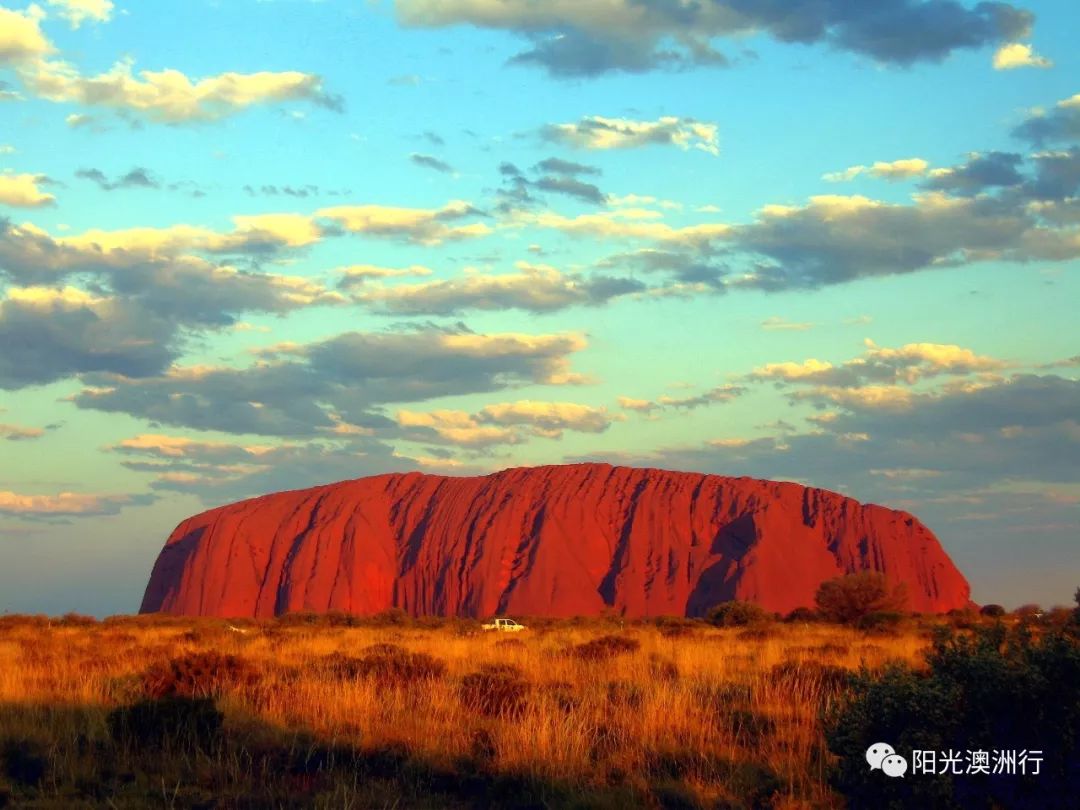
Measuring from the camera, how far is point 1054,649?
6.74 meters

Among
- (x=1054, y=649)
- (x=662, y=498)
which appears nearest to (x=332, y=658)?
(x=1054, y=649)

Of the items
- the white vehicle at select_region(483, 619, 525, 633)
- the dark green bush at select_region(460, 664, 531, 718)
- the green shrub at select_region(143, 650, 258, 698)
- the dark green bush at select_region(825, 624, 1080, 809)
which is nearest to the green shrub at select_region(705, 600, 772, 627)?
the white vehicle at select_region(483, 619, 525, 633)

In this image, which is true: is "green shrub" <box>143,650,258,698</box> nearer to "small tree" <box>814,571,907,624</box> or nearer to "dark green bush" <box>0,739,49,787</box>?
"dark green bush" <box>0,739,49,787</box>

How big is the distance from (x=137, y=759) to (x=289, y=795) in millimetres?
2407

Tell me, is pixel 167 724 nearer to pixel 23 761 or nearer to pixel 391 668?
pixel 23 761

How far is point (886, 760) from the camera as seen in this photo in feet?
22.0

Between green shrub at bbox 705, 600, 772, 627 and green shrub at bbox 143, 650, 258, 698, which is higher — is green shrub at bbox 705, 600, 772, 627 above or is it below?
below

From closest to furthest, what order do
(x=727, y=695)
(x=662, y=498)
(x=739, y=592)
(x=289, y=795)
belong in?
(x=289, y=795), (x=727, y=695), (x=739, y=592), (x=662, y=498)

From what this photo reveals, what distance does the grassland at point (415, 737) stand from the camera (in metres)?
7.98

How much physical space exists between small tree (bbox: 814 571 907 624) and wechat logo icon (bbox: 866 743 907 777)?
133ft

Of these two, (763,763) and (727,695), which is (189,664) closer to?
(727,695)

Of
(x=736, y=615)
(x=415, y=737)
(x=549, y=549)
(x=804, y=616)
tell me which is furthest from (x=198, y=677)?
(x=549, y=549)

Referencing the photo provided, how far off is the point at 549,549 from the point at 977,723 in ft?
248

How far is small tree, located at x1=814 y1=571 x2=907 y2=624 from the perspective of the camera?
45750 mm
